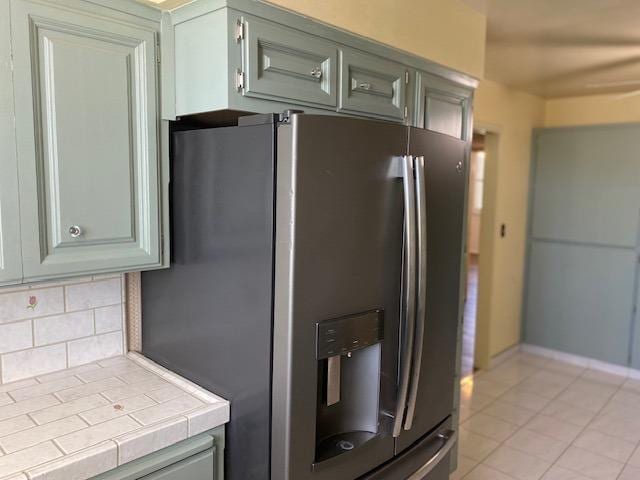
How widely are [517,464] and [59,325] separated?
2.49 metres

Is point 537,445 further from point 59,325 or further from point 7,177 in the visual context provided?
point 7,177

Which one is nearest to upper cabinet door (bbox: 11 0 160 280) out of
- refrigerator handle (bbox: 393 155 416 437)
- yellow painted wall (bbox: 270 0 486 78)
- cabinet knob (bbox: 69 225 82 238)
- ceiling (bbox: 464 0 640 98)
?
cabinet knob (bbox: 69 225 82 238)

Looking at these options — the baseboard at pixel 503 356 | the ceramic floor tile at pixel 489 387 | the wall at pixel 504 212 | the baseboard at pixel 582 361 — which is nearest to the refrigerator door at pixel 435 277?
the ceramic floor tile at pixel 489 387

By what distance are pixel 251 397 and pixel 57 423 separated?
1.71 feet

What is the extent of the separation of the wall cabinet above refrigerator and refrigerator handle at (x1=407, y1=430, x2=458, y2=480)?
119 cm

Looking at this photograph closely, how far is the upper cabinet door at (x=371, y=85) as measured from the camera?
5.70 ft

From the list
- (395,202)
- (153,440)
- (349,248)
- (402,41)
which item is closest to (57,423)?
(153,440)

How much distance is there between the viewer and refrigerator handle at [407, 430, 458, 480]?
1.65 m

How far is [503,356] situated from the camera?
4473mm

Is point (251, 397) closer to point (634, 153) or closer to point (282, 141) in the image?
point (282, 141)

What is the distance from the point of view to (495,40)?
282 centimetres

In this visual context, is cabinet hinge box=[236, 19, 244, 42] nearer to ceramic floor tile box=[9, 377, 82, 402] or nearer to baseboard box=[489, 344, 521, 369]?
ceramic floor tile box=[9, 377, 82, 402]

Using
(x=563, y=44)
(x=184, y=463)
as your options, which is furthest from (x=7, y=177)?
(x=563, y=44)

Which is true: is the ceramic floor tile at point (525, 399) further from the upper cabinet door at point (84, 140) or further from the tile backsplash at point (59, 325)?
the upper cabinet door at point (84, 140)
